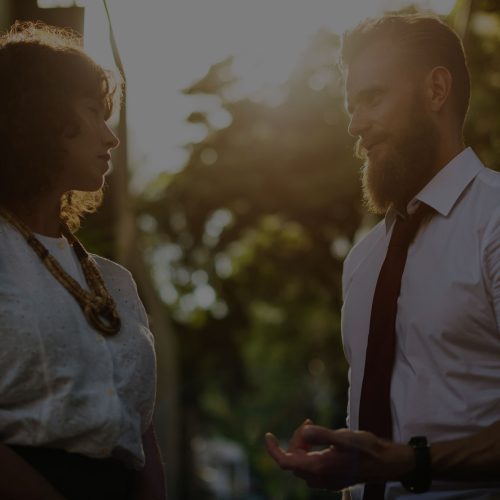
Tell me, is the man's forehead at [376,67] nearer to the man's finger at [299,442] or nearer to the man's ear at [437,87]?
the man's ear at [437,87]

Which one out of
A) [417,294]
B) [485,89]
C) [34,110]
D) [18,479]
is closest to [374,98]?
[417,294]

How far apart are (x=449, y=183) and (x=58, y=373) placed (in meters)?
1.36

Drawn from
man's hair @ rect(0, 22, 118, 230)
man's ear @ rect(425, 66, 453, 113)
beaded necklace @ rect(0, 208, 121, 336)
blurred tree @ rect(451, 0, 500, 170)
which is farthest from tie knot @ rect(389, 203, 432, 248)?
→ blurred tree @ rect(451, 0, 500, 170)

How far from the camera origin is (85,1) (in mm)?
3430

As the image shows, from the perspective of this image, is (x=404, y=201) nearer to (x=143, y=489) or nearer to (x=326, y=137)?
(x=143, y=489)

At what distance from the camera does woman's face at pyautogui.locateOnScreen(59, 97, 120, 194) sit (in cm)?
287

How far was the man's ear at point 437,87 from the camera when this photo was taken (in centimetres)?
321

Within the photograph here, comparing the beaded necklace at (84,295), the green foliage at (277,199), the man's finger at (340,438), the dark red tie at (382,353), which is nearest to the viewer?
the man's finger at (340,438)

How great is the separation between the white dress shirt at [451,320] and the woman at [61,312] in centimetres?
76

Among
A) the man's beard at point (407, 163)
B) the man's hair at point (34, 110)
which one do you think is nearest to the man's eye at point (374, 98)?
the man's beard at point (407, 163)

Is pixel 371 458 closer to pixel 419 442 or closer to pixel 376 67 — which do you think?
pixel 419 442

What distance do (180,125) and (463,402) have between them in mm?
11991

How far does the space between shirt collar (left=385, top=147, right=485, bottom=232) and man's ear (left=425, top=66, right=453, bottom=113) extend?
177 millimetres

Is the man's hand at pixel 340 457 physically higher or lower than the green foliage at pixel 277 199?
higher
